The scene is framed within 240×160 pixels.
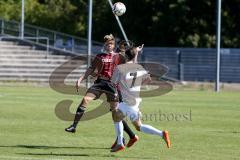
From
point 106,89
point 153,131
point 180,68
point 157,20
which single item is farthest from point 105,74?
point 157,20

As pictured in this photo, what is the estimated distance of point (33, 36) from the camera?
144 feet

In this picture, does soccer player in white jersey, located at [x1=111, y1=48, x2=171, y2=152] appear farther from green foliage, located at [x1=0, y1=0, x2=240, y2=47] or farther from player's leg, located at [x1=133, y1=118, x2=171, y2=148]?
green foliage, located at [x1=0, y1=0, x2=240, y2=47]

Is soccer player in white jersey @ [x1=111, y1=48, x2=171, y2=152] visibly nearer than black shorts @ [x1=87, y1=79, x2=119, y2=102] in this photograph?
Yes

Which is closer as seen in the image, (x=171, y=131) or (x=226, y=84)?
(x=171, y=131)

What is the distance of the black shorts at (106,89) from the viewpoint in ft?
44.7

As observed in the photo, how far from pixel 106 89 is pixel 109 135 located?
1368 millimetres

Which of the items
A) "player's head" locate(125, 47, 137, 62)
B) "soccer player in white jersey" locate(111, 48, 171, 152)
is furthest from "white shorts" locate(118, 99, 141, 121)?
"player's head" locate(125, 47, 137, 62)

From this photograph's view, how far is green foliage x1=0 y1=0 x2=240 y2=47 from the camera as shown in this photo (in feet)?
171

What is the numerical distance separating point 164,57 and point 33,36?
9.73 meters

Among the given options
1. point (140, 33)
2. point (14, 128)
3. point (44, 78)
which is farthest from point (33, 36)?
point (14, 128)

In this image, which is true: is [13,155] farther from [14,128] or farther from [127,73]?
[14,128]

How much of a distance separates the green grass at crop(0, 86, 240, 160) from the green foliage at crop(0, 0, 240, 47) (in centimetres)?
2924

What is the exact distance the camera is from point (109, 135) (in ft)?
48.2

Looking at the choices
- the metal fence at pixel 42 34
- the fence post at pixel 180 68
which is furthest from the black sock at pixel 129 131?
the fence post at pixel 180 68
